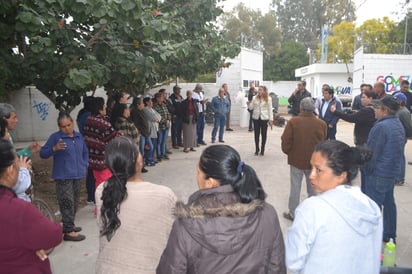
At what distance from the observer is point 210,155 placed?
1827 millimetres

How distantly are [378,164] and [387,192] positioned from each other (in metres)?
0.39

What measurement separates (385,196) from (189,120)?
6524mm

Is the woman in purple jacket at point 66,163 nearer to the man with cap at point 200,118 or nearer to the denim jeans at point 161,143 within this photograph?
the denim jeans at point 161,143

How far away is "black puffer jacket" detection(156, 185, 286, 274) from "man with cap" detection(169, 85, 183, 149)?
339 inches

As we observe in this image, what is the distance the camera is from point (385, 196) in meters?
4.17

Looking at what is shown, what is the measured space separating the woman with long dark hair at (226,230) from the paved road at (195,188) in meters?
2.60

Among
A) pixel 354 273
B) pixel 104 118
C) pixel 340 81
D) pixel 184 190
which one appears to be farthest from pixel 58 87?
pixel 340 81

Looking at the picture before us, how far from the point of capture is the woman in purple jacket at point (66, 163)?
14.2ft

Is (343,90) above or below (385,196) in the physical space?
above

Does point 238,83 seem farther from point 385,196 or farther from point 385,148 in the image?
point 385,148

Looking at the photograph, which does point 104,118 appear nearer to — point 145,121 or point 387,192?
point 145,121

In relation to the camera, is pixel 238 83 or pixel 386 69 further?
pixel 386 69

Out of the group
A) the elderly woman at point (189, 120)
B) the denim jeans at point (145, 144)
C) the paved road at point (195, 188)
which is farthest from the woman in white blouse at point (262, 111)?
the denim jeans at point (145, 144)

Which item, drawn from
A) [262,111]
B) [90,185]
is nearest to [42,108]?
Result: [262,111]
